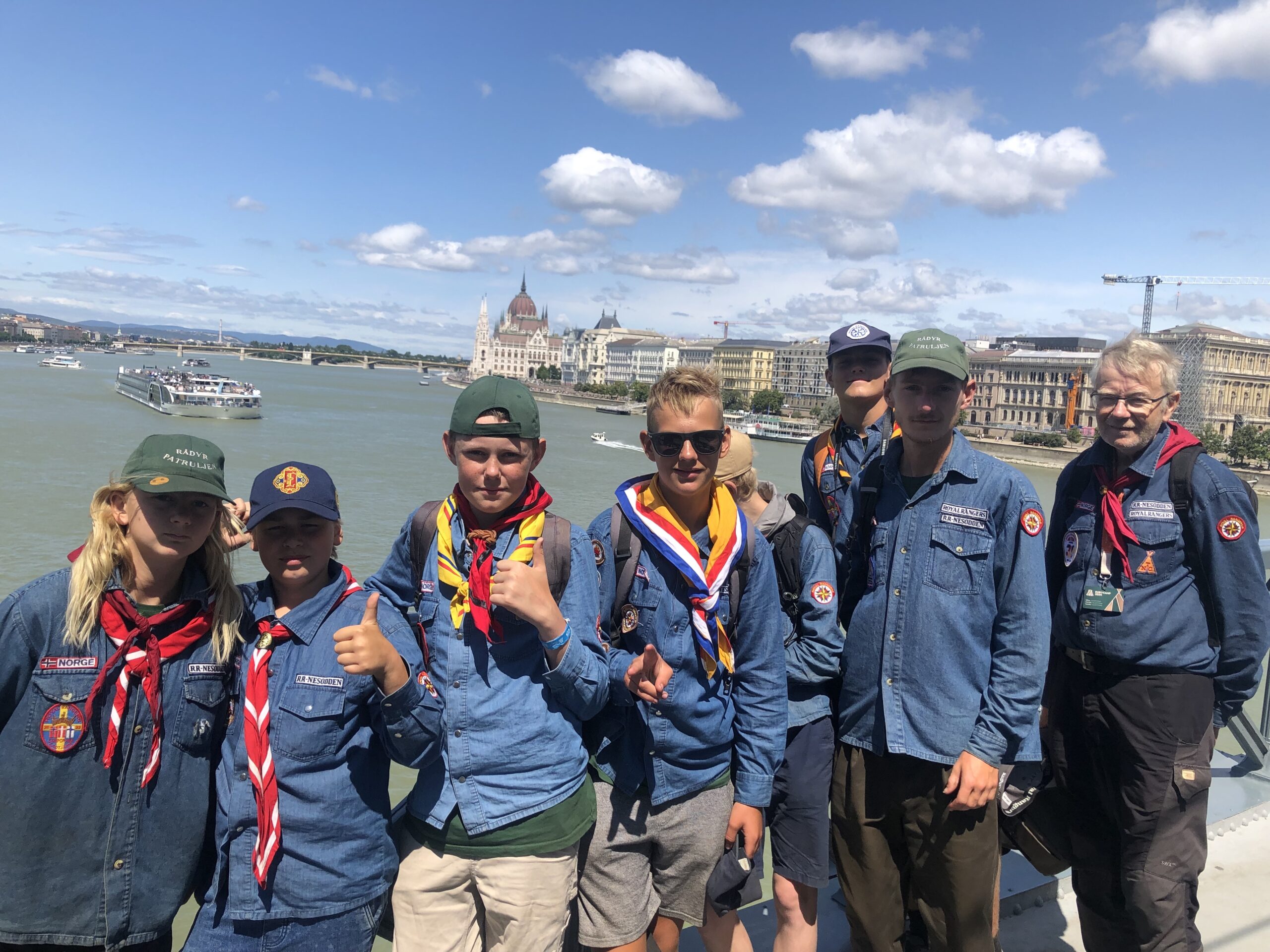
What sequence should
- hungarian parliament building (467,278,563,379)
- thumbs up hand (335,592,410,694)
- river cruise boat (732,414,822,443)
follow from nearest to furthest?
thumbs up hand (335,592,410,694) → river cruise boat (732,414,822,443) → hungarian parliament building (467,278,563,379)

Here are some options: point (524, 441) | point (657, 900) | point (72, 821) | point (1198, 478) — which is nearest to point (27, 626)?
point (72, 821)

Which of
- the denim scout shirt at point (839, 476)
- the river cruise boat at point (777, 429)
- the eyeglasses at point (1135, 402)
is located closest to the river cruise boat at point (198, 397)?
the river cruise boat at point (777, 429)

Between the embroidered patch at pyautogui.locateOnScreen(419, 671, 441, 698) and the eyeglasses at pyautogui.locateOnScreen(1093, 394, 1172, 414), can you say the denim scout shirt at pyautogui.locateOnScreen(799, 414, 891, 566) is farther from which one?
the embroidered patch at pyautogui.locateOnScreen(419, 671, 441, 698)

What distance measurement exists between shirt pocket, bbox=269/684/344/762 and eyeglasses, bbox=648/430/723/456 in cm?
84

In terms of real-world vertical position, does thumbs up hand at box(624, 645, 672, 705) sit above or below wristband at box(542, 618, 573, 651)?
below

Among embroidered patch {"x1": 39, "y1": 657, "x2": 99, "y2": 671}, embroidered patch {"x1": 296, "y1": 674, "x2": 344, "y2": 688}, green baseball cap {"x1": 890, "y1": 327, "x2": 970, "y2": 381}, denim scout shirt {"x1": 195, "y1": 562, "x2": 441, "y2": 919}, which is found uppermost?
green baseball cap {"x1": 890, "y1": 327, "x2": 970, "y2": 381}

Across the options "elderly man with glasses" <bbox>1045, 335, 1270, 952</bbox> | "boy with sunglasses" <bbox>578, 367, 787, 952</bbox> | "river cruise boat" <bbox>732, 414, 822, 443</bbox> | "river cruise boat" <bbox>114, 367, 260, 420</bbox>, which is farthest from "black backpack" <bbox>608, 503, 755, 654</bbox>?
"river cruise boat" <bbox>732, 414, 822, 443</bbox>

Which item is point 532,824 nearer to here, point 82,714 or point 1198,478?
point 82,714

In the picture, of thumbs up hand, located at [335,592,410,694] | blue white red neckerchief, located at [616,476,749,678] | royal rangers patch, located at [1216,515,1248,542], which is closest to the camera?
thumbs up hand, located at [335,592,410,694]

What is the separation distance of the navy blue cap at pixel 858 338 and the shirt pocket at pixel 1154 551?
0.81m

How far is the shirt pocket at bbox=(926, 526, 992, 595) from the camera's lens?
2062mm

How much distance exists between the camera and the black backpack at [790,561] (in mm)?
2119

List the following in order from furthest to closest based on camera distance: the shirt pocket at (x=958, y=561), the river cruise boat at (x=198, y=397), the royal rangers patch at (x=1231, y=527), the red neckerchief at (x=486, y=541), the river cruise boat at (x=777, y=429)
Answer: the river cruise boat at (x=777, y=429), the river cruise boat at (x=198, y=397), the royal rangers patch at (x=1231, y=527), the shirt pocket at (x=958, y=561), the red neckerchief at (x=486, y=541)

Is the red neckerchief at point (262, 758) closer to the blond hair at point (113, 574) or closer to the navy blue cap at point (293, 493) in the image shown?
the blond hair at point (113, 574)
